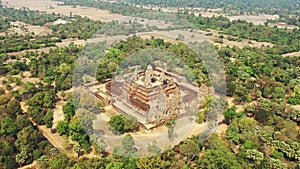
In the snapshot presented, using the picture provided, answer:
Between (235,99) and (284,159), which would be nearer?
(284,159)

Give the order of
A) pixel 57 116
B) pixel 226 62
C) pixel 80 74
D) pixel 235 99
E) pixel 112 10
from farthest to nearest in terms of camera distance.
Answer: pixel 112 10
pixel 226 62
pixel 80 74
pixel 235 99
pixel 57 116

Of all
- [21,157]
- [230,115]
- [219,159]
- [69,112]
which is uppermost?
[230,115]

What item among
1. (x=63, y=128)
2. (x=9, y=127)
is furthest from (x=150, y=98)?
(x=9, y=127)

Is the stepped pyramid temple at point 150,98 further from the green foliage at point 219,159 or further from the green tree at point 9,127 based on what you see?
the green tree at point 9,127

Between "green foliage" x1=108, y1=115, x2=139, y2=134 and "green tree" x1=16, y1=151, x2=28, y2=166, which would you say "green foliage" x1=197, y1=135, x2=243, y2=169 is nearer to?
"green foliage" x1=108, y1=115, x2=139, y2=134

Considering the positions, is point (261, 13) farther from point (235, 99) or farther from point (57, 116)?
point (57, 116)

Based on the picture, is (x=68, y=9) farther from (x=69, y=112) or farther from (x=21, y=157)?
(x=21, y=157)

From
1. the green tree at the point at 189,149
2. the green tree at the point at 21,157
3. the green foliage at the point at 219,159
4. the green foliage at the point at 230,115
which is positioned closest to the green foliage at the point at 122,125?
the green tree at the point at 189,149

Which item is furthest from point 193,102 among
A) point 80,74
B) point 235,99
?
point 80,74

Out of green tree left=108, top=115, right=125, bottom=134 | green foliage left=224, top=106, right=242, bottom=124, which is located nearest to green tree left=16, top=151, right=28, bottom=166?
green tree left=108, top=115, right=125, bottom=134
